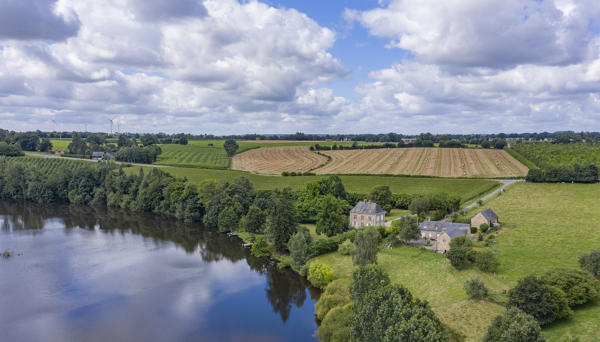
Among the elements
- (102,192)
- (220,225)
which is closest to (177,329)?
(220,225)

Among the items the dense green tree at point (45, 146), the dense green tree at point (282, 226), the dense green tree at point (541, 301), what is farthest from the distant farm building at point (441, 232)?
the dense green tree at point (45, 146)

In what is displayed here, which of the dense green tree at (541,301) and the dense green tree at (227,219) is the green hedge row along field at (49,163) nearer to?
the dense green tree at (227,219)

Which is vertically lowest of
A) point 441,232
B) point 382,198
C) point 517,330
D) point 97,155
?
point 441,232

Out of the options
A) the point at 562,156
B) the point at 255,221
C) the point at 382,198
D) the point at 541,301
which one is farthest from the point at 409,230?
the point at 562,156

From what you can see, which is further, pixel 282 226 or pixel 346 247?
pixel 282 226

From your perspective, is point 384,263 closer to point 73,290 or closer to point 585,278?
point 585,278

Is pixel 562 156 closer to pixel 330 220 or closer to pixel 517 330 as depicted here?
pixel 330 220
